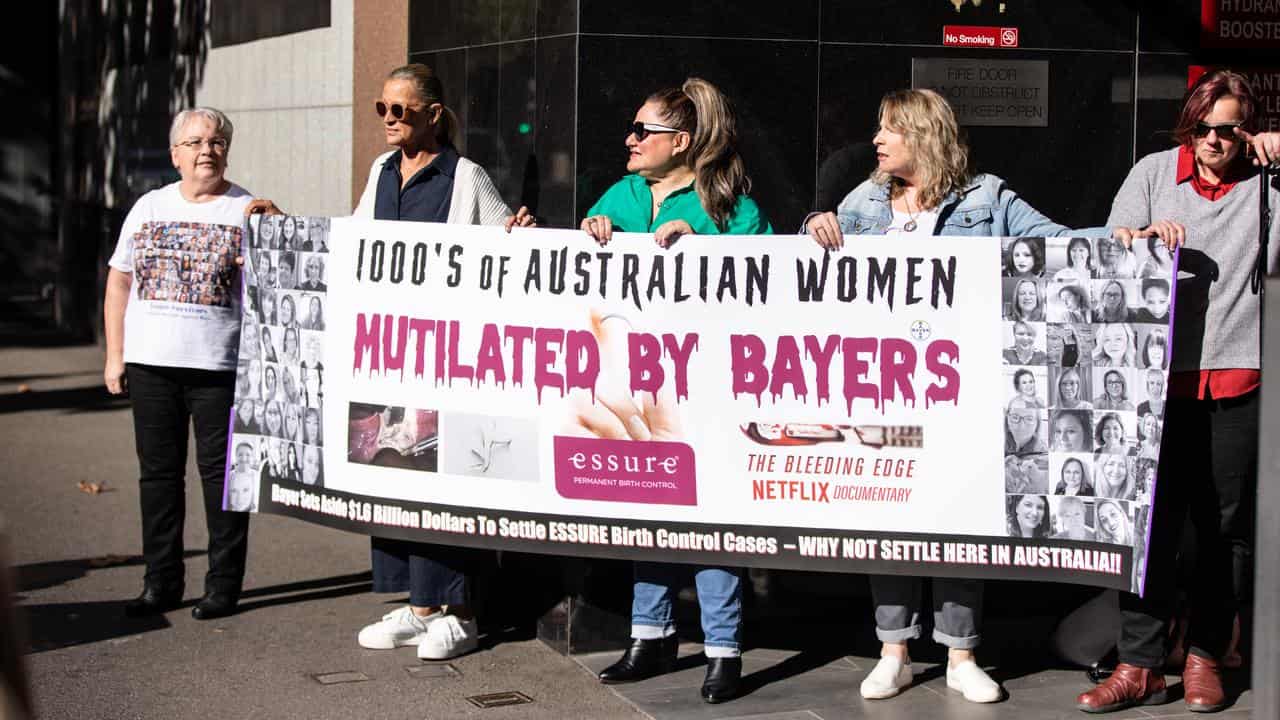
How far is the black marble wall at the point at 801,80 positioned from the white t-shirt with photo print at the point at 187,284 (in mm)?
1078

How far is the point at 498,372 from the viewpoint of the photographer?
576 centimetres

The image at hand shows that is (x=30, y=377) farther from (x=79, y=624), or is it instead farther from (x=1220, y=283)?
(x=1220, y=283)

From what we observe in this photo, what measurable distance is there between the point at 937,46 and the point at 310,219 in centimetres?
242

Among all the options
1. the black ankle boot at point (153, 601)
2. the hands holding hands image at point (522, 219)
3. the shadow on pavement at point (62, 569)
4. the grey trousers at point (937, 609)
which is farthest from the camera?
the shadow on pavement at point (62, 569)

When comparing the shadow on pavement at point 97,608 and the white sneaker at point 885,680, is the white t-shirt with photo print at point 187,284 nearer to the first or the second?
the shadow on pavement at point 97,608

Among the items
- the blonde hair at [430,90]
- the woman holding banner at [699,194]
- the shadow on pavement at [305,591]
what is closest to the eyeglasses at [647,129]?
the woman holding banner at [699,194]

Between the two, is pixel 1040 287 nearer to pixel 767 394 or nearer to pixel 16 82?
pixel 767 394

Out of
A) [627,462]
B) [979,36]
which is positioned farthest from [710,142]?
[979,36]

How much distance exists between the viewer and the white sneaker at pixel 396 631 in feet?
20.8

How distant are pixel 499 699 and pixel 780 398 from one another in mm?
1373

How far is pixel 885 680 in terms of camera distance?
571 centimetres

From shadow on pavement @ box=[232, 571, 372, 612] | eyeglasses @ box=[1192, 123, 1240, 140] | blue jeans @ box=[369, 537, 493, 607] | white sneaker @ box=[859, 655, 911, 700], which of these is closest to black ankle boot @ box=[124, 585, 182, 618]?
shadow on pavement @ box=[232, 571, 372, 612]

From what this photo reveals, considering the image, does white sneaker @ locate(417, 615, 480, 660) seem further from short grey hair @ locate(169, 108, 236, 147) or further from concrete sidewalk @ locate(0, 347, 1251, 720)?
short grey hair @ locate(169, 108, 236, 147)

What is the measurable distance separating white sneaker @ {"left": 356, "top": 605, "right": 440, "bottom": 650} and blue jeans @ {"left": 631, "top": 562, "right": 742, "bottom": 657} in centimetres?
85
